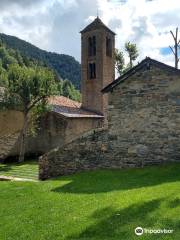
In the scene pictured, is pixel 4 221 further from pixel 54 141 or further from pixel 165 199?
pixel 54 141

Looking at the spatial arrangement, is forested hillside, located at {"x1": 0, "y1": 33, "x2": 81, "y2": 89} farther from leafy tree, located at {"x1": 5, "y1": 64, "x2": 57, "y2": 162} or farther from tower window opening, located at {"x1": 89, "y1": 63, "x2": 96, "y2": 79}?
leafy tree, located at {"x1": 5, "y1": 64, "x2": 57, "y2": 162}

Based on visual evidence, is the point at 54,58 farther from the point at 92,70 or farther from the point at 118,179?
the point at 118,179

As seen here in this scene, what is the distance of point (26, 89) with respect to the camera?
23516mm

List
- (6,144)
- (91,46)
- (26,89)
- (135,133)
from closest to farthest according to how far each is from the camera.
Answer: (135,133), (26,89), (6,144), (91,46)

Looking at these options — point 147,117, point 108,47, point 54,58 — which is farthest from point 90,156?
point 54,58

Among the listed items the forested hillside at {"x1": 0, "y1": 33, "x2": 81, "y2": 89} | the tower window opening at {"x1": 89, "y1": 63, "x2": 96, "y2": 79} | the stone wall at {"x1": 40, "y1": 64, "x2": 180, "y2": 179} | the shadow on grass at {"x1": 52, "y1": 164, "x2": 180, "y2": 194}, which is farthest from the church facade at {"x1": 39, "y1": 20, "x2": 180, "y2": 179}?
the forested hillside at {"x1": 0, "y1": 33, "x2": 81, "y2": 89}

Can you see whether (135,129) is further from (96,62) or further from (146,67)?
(96,62)

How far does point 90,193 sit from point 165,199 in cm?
292

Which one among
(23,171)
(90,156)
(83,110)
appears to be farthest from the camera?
(83,110)

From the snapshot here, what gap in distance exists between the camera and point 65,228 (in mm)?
8414

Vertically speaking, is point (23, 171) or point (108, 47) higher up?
point (108, 47)

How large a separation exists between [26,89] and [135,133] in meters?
10.7

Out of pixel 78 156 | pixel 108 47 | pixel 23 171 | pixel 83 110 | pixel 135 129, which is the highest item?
pixel 108 47

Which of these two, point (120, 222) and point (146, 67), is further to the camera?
point (146, 67)
